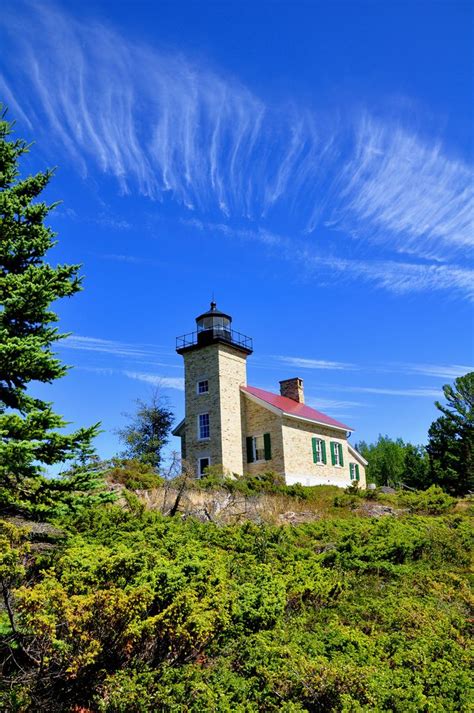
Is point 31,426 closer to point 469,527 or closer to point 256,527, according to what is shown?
point 256,527

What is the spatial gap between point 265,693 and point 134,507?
7032mm

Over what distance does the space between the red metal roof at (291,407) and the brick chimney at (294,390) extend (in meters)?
0.42

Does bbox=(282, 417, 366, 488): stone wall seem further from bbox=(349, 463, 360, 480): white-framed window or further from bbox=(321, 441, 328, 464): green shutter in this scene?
bbox=(349, 463, 360, 480): white-framed window

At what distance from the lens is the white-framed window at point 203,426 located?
2611 centimetres

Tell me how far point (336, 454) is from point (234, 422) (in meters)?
7.40

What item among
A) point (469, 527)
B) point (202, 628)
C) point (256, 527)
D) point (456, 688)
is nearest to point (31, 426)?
point (256, 527)

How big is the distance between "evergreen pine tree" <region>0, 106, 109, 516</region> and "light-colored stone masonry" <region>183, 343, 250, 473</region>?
48.8ft

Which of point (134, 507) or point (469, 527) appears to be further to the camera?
point (469, 527)

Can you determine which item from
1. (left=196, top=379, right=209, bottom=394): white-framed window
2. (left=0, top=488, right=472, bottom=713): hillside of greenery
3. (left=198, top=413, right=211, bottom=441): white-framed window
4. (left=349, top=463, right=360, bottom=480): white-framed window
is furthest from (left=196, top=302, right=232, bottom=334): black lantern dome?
(left=0, top=488, right=472, bottom=713): hillside of greenery

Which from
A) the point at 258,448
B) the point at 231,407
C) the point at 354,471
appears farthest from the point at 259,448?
the point at 354,471

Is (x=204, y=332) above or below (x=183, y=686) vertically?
above

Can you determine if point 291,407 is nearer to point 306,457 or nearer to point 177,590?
point 306,457

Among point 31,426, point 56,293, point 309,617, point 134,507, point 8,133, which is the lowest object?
point 309,617

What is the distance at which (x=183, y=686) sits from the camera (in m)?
Result: 4.82
